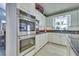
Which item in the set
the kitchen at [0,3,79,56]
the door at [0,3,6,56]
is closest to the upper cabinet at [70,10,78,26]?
the kitchen at [0,3,79,56]

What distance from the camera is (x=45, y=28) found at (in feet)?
7.18

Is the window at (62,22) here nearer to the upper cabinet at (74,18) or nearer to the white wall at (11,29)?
the upper cabinet at (74,18)

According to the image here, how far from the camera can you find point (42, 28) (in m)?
2.26

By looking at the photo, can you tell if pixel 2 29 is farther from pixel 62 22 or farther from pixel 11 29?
pixel 62 22

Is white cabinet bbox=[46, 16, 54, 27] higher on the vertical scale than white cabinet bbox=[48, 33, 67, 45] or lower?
higher

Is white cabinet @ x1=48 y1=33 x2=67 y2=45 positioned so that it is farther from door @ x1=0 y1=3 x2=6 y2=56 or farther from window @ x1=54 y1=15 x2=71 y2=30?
door @ x1=0 y1=3 x2=6 y2=56

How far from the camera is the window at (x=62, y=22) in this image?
1.99 metres

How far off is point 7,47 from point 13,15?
1.51ft

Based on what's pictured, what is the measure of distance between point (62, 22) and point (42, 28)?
0.51m

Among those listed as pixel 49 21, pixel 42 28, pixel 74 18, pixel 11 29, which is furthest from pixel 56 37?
pixel 11 29

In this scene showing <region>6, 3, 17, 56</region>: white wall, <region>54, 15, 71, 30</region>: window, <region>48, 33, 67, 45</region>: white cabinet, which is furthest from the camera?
<region>48, 33, 67, 45</region>: white cabinet

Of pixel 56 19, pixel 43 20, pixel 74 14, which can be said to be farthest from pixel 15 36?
pixel 74 14

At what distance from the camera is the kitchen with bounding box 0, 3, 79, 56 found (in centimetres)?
129

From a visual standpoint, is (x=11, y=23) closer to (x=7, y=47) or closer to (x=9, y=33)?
(x=9, y=33)
